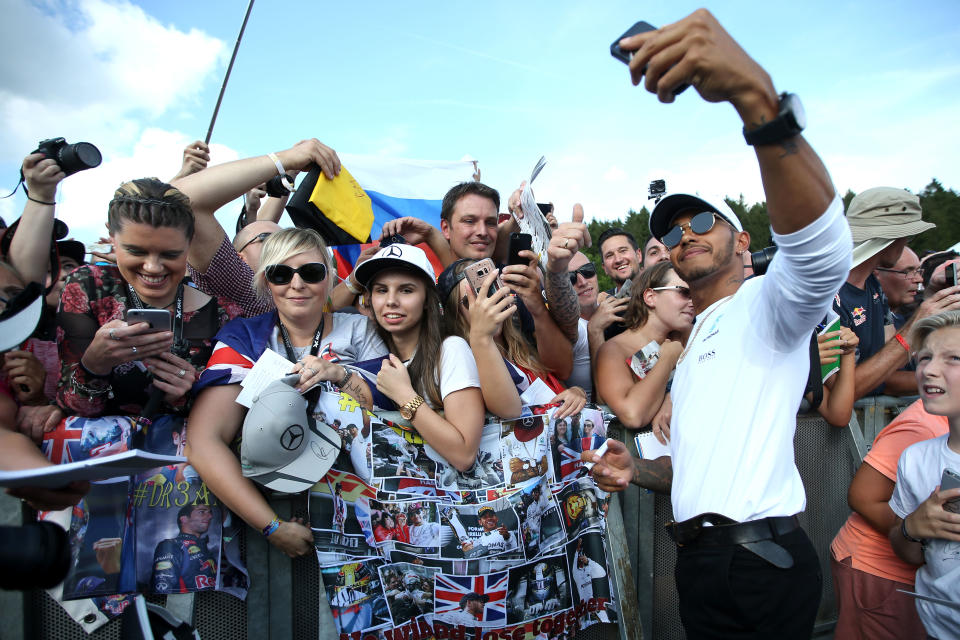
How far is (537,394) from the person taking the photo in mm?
3139

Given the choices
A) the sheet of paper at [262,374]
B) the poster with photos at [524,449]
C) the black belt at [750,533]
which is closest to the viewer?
the black belt at [750,533]

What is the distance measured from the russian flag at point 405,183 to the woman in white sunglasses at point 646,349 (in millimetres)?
2543

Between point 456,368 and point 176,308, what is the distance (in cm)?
144

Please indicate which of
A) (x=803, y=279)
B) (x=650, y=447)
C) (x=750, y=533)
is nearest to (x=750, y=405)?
(x=750, y=533)

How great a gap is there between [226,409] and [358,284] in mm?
1055

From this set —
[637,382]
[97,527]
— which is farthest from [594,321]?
[97,527]

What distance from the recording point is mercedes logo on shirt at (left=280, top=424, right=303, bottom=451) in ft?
8.13

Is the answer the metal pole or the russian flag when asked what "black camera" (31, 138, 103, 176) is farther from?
the russian flag

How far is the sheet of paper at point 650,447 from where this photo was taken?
306 cm

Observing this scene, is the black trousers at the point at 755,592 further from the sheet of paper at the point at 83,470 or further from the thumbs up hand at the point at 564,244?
the sheet of paper at the point at 83,470

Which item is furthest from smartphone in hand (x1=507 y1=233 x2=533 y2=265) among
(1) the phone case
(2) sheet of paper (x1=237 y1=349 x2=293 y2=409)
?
(2) sheet of paper (x1=237 y1=349 x2=293 y2=409)

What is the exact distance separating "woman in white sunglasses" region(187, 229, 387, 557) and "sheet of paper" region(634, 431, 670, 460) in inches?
56.9

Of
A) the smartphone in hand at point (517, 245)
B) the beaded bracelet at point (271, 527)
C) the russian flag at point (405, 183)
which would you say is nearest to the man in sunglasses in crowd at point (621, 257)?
the russian flag at point (405, 183)

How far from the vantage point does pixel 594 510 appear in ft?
10.0
